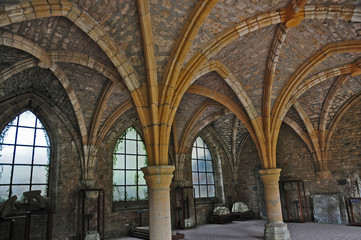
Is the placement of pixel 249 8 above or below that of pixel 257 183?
above

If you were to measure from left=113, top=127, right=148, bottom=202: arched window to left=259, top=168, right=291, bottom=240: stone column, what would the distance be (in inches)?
198

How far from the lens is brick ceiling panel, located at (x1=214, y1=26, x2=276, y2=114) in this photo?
662 cm

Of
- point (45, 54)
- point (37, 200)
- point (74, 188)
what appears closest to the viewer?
point (45, 54)

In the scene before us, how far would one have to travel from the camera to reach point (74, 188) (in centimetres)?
887

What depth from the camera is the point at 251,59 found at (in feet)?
23.8

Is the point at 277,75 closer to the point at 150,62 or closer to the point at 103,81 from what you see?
the point at 150,62

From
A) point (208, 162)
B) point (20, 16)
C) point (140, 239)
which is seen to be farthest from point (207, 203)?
point (20, 16)

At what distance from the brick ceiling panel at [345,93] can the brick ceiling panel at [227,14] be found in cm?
525

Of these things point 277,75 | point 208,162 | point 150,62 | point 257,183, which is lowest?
point 257,183

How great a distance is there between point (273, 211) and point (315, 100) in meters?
4.81

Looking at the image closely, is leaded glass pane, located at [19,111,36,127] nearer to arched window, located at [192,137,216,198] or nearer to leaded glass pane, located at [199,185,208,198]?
arched window, located at [192,137,216,198]

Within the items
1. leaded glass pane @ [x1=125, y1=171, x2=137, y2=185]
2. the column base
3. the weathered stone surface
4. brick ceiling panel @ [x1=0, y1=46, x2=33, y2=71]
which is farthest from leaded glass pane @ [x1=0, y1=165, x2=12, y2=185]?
the weathered stone surface

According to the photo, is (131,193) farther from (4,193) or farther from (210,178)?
(210,178)

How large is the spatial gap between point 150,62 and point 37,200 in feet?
18.0
